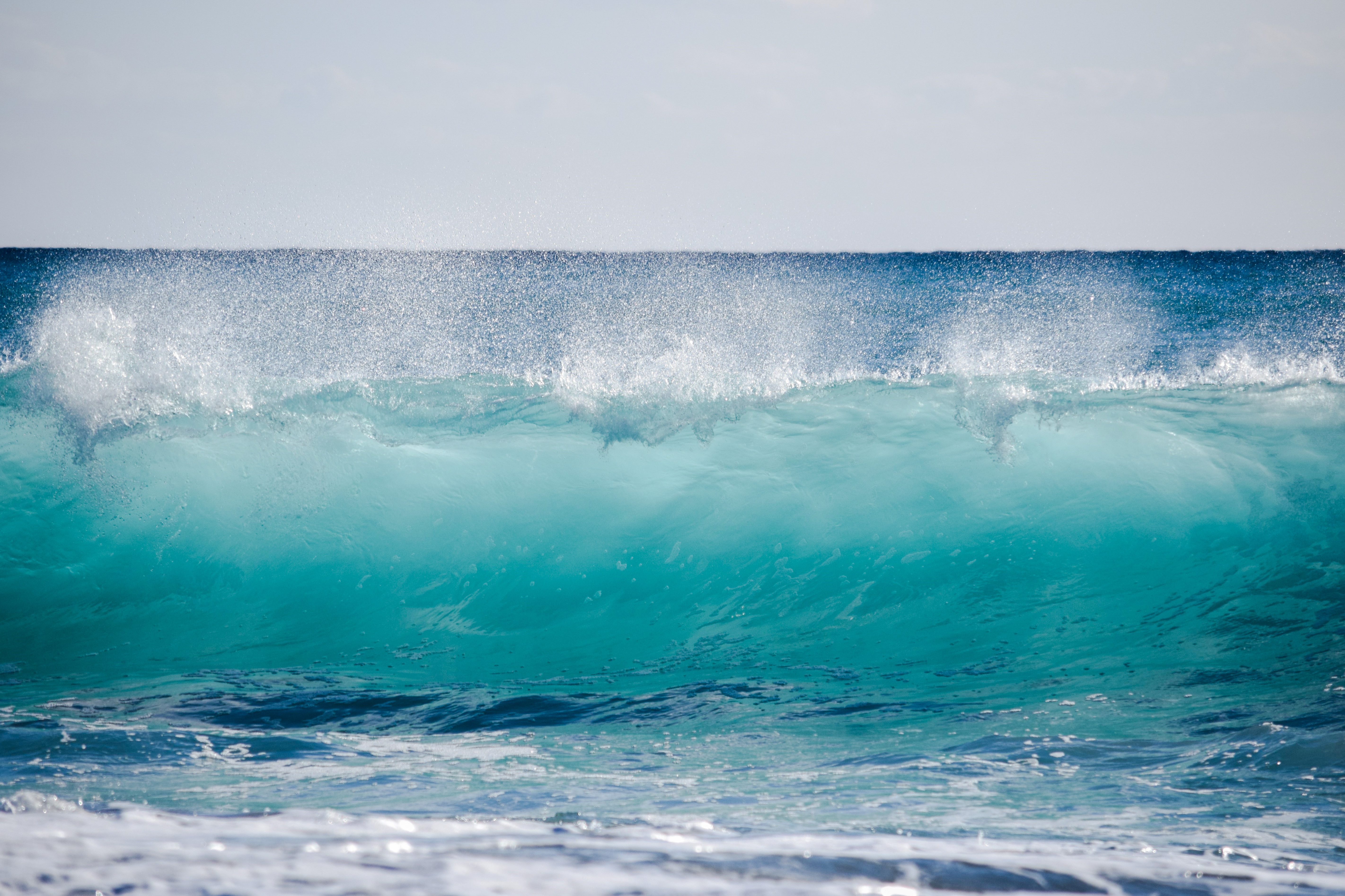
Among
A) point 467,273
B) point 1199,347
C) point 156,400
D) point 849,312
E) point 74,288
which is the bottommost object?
point 156,400

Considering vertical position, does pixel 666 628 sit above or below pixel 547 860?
above

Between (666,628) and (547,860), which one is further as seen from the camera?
(666,628)

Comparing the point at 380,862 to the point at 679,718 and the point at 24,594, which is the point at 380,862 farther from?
the point at 24,594

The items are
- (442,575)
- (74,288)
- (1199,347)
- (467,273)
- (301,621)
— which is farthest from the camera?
(467,273)

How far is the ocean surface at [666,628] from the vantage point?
2.18 metres

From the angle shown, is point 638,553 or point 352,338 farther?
point 352,338

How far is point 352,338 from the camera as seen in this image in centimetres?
1755

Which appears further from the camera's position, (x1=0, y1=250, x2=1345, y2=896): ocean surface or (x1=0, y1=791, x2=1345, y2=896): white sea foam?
(x1=0, y1=250, x2=1345, y2=896): ocean surface

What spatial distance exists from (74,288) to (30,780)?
89.6 ft

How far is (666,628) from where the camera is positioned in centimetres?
475

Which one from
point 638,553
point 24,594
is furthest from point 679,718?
point 24,594

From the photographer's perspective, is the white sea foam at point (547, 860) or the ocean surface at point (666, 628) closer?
the white sea foam at point (547, 860)

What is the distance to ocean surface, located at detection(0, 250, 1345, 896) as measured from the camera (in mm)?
2180

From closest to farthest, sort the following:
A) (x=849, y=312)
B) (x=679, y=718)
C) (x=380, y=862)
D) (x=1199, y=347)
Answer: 1. (x=380, y=862)
2. (x=679, y=718)
3. (x=1199, y=347)
4. (x=849, y=312)
